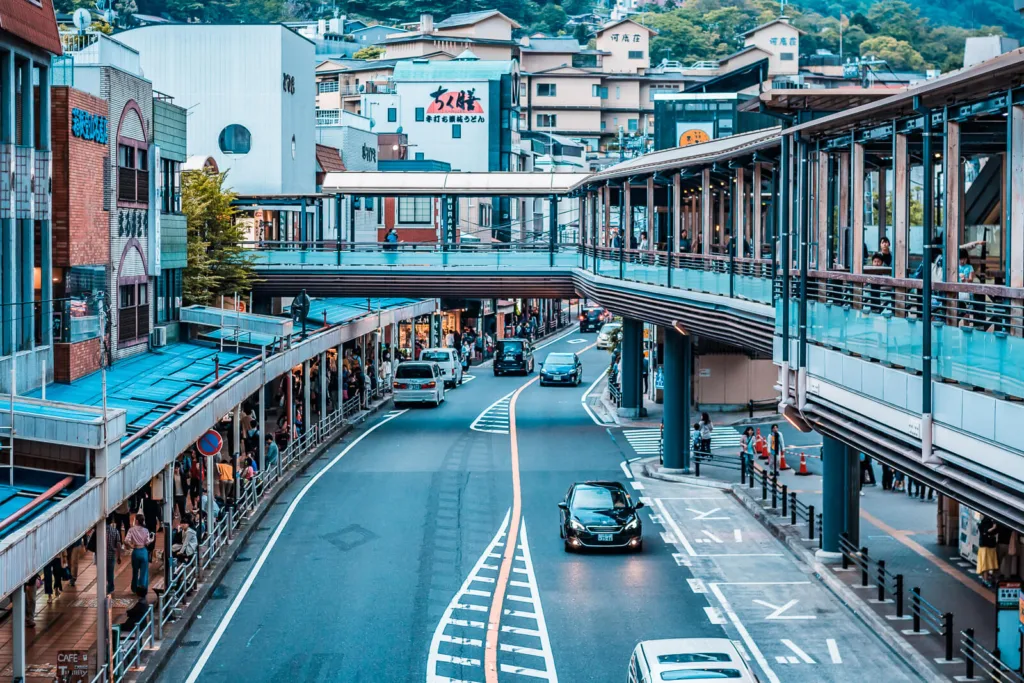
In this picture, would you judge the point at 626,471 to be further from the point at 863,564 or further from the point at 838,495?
the point at 863,564

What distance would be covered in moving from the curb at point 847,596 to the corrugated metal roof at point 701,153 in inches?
323

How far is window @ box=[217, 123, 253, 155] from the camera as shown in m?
67.8

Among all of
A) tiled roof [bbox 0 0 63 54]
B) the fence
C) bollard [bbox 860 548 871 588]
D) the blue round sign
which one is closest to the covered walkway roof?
the fence

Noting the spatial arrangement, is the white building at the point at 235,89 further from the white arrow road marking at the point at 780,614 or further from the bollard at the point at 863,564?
the white arrow road marking at the point at 780,614

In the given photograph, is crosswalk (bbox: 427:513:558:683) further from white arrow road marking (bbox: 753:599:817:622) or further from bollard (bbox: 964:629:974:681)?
bollard (bbox: 964:629:974:681)

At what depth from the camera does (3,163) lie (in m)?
27.1

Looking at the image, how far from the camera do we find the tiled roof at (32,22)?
1029 inches

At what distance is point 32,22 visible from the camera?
27812mm

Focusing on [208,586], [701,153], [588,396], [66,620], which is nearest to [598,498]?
[701,153]

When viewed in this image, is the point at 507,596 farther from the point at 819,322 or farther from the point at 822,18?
the point at 822,18

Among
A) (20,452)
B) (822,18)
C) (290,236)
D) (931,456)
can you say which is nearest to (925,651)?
(931,456)

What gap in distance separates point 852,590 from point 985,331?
11967 millimetres

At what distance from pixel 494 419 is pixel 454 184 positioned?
922 cm

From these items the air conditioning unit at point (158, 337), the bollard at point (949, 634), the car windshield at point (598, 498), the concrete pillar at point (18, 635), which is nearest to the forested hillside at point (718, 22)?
the air conditioning unit at point (158, 337)
